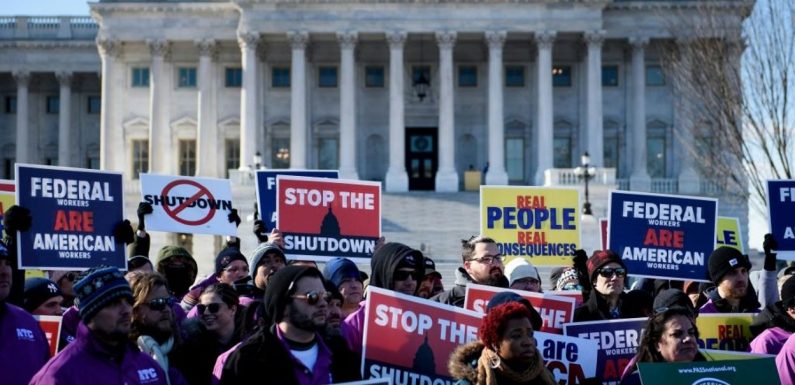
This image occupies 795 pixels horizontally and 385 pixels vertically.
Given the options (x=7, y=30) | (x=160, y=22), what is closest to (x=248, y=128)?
(x=160, y=22)

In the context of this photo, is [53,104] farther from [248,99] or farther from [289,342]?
[289,342]

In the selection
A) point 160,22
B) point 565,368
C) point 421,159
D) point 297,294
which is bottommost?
point 565,368

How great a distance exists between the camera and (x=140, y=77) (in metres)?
59.4

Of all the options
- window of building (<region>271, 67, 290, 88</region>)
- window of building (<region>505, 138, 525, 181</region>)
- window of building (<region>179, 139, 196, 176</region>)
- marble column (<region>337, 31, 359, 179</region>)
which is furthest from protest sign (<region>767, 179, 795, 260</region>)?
window of building (<region>179, 139, 196, 176</region>)

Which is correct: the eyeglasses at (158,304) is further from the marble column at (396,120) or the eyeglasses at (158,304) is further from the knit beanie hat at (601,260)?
the marble column at (396,120)

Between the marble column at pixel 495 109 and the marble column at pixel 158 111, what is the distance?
1497cm

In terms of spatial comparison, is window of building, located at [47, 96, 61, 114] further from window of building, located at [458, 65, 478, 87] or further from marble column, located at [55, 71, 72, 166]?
window of building, located at [458, 65, 478, 87]

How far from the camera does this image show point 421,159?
59.0 m

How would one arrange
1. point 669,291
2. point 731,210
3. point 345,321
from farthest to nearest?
point 731,210, point 669,291, point 345,321

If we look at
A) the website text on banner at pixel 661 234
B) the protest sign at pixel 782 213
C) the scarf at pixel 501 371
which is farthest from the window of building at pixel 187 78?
the scarf at pixel 501 371

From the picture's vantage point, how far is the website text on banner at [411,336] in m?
9.30

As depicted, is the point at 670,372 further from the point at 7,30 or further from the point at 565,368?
the point at 7,30

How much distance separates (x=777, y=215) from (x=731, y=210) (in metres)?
39.0

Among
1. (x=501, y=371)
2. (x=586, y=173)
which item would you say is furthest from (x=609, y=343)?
(x=586, y=173)
